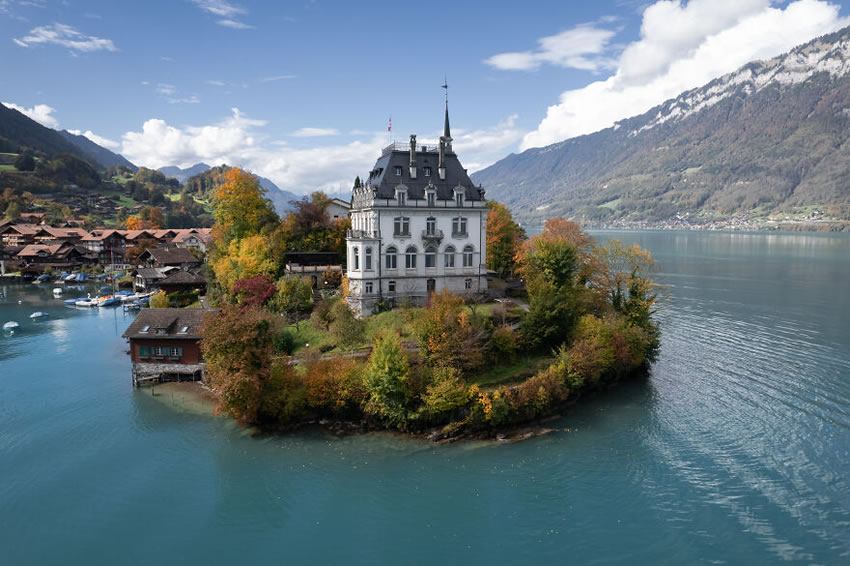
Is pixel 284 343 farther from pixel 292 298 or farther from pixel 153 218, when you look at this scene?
pixel 153 218

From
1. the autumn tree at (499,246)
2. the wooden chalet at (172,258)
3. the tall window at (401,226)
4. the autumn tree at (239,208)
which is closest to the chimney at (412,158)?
the tall window at (401,226)

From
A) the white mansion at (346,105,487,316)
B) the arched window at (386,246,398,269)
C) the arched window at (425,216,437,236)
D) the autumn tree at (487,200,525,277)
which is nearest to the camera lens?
the white mansion at (346,105,487,316)

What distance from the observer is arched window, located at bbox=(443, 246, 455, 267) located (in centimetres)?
4870

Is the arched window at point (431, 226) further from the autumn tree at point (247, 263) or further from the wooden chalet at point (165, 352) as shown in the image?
the wooden chalet at point (165, 352)

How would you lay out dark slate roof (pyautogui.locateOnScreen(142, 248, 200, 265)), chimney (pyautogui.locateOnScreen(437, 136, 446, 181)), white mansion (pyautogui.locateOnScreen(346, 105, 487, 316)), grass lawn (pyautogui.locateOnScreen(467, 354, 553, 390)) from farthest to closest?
dark slate roof (pyautogui.locateOnScreen(142, 248, 200, 265)), chimney (pyautogui.locateOnScreen(437, 136, 446, 181)), white mansion (pyautogui.locateOnScreen(346, 105, 487, 316)), grass lawn (pyautogui.locateOnScreen(467, 354, 553, 390))

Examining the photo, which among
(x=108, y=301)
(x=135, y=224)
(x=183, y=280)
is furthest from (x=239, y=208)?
(x=135, y=224)

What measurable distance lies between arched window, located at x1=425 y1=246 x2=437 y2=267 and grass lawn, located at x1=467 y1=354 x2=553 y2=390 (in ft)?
42.6

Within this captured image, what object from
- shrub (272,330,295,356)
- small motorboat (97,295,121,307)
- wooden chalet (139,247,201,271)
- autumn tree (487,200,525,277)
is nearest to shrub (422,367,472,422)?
shrub (272,330,295,356)

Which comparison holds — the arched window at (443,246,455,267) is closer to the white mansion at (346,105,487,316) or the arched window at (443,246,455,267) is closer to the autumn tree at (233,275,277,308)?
the white mansion at (346,105,487,316)

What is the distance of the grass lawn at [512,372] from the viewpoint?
36688 mm

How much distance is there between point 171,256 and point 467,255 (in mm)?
65042

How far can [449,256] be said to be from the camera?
4891 centimetres

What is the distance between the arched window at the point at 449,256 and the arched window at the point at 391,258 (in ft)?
15.7

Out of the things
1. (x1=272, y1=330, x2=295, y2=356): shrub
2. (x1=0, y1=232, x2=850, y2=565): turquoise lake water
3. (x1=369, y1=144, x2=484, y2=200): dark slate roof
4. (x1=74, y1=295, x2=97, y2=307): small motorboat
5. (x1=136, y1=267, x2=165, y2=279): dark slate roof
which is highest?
(x1=369, y1=144, x2=484, y2=200): dark slate roof
